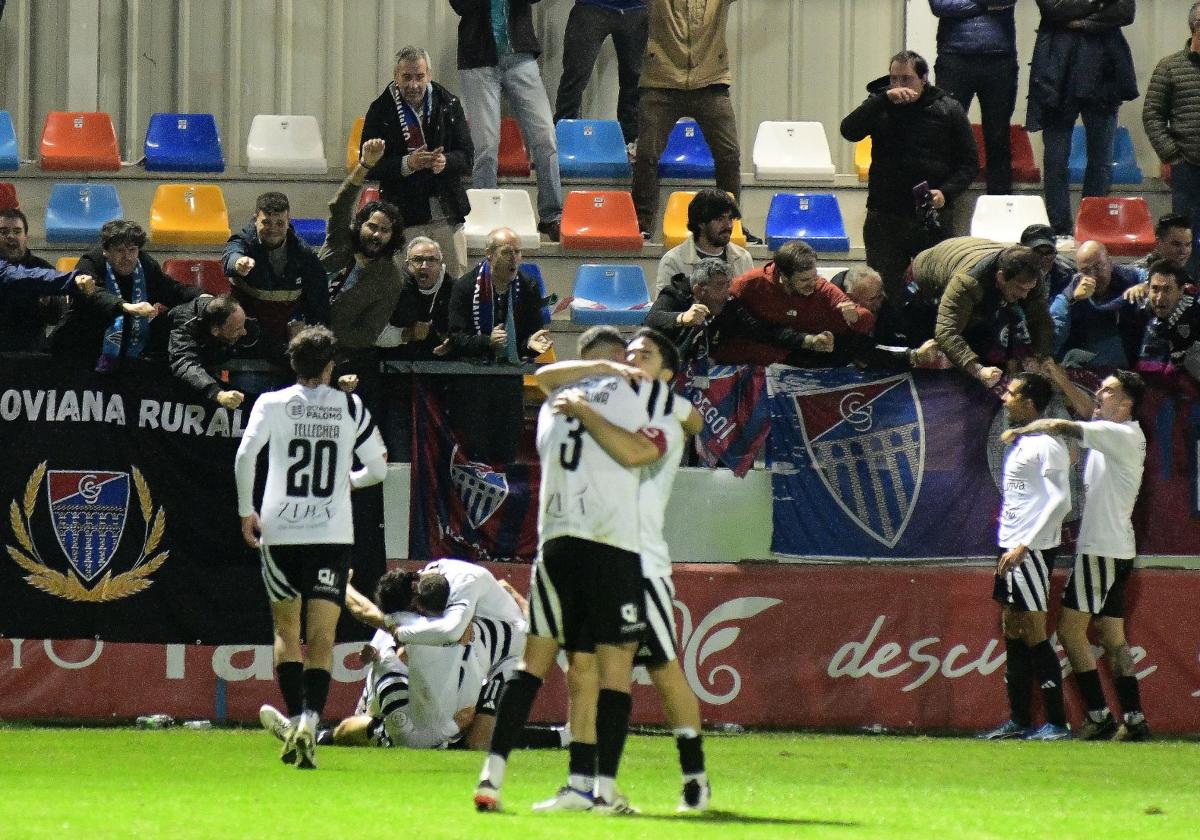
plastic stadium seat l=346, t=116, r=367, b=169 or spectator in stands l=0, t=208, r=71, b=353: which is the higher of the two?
plastic stadium seat l=346, t=116, r=367, b=169

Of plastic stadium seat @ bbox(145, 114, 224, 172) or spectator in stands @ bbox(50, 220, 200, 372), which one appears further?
plastic stadium seat @ bbox(145, 114, 224, 172)

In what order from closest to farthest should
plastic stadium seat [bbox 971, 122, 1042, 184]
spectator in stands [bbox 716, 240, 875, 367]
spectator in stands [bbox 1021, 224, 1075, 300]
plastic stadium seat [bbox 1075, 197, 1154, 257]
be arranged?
spectator in stands [bbox 716, 240, 875, 367]
spectator in stands [bbox 1021, 224, 1075, 300]
plastic stadium seat [bbox 1075, 197, 1154, 257]
plastic stadium seat [bbox 971, 122, 1042, 184]

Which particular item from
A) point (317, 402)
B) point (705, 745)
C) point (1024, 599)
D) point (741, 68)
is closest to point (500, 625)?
point (705, 745)

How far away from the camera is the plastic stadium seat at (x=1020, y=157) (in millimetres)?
16469

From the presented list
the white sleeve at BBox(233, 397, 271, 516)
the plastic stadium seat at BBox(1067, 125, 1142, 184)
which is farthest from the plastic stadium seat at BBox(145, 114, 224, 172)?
the plastic stadium seat at BBox(1067, 125, 1142, 184)

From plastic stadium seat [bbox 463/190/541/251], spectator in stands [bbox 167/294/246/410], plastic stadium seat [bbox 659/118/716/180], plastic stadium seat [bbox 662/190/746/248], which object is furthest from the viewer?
plastic stadium seat [bbox 659/118/716/180]

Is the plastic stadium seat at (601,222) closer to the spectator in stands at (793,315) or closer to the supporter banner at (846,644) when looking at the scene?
the spectator in stands at (793,315)

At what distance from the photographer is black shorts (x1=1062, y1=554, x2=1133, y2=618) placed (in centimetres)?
1185

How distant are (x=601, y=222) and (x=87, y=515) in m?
5.41

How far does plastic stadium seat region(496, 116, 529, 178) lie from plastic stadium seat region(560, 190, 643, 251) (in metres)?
1.49

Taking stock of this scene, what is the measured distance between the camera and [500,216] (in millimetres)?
15438

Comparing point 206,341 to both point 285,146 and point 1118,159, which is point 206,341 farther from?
point 1118,159

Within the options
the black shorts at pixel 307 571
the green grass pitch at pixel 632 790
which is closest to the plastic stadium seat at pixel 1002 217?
the green grass pitch at pixel 632 790

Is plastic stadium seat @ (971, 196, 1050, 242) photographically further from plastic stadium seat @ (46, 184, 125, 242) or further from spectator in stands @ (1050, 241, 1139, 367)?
plastic stadium seat @ (46, 184, 125, 242)
